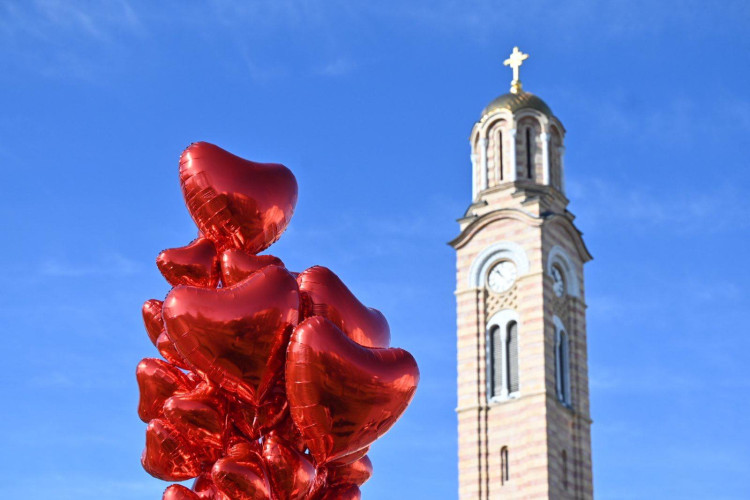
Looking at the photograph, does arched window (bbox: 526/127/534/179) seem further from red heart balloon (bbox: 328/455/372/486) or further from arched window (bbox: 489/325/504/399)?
red heart balloon (bbox: 328/455/372/486)

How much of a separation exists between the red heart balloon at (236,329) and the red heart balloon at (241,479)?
32 cm

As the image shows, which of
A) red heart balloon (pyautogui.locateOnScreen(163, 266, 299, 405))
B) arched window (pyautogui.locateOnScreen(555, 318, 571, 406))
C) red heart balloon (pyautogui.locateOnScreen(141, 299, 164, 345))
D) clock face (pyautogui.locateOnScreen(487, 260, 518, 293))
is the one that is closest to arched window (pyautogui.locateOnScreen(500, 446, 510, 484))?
arched window (pyautogui.locateOnScreen(555, 318, 571, 406))

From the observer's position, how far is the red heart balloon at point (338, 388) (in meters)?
5.55

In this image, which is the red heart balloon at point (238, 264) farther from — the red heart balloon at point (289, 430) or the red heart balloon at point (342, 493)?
the red heart balloon at point (342, 493)

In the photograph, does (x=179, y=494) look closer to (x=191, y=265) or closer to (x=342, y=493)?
(x=342, y=493)

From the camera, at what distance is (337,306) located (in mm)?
5996

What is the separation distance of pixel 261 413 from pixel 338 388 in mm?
458

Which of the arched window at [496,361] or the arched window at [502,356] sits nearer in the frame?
the arched window at [502,356]

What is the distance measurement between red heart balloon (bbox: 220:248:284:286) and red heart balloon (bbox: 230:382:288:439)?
56 cm

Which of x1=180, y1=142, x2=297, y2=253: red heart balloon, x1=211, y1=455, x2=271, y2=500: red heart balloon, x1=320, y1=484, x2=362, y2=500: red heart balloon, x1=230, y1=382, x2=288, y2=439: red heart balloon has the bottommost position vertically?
x1=211, y1=455, x2=271, y2=500: red heart balloon

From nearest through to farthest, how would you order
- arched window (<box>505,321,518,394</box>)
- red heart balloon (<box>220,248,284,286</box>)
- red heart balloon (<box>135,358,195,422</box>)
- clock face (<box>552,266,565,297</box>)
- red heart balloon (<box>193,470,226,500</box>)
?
1. red heart balloon (<box>193,470,226,500</box>)
2. red heart balloon (<box>220,248,284,286</box>)
3. red heart balloon (<box>135,358,195,422</box>)
4. arched window (<box>505,321,518,394</box>)
5. clock face (<box>552,266,565,297</box>)

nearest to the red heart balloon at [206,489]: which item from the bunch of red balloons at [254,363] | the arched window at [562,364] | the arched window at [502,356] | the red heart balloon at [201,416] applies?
the bunch of red balloons at [254,363]

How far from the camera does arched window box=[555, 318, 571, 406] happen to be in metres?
25.8

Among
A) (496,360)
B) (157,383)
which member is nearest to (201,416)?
(157,383)
